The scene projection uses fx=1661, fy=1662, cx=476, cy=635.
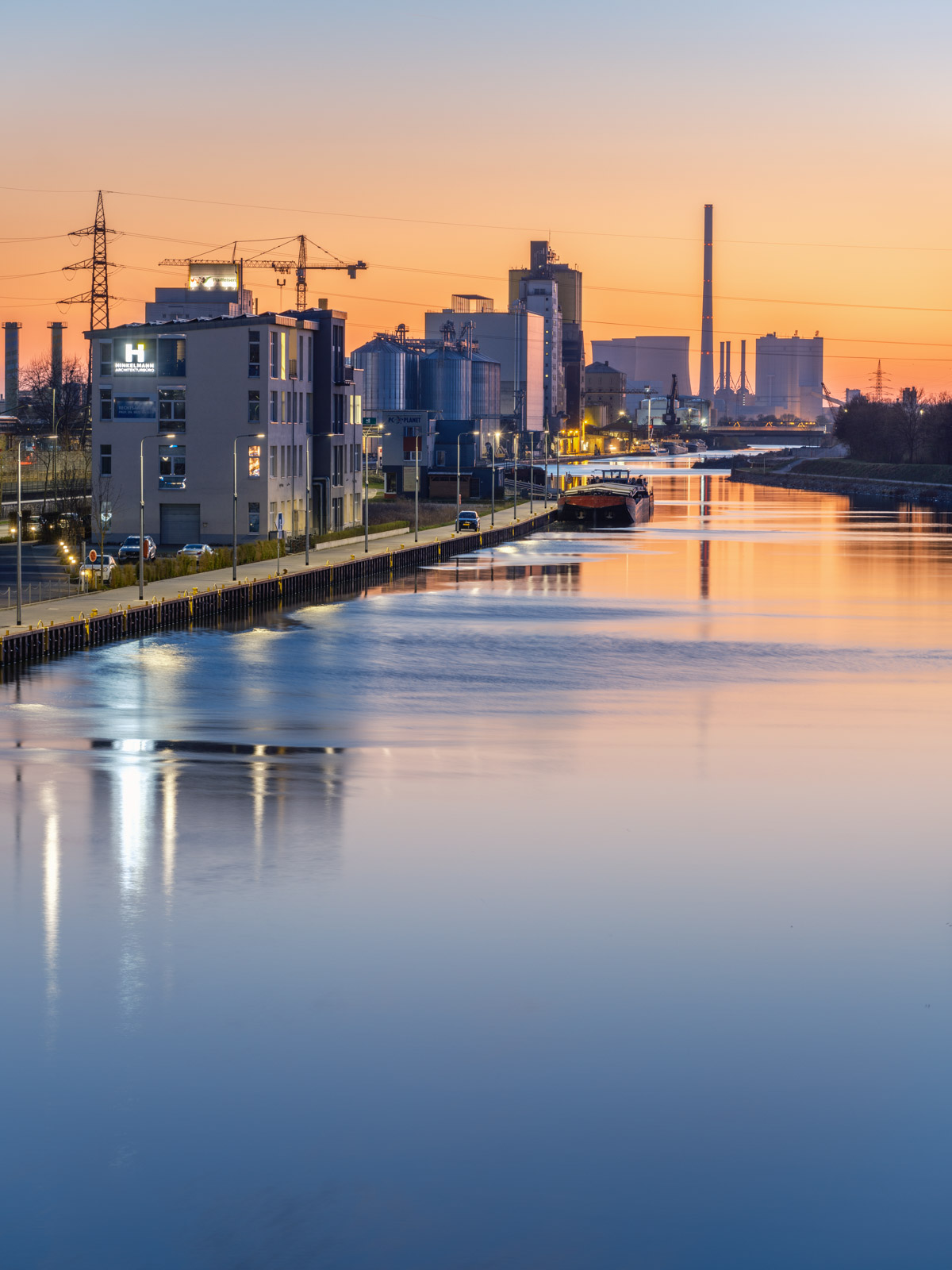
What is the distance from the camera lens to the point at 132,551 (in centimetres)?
9512

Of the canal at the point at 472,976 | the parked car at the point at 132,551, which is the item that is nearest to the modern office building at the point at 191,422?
the parked car at the point at 132,551

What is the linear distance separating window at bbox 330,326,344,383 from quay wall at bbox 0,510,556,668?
14.1 meters

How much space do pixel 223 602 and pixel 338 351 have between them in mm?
44467

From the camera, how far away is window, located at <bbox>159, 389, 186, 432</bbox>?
106m

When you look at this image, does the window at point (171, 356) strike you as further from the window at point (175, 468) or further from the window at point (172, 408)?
the window at point (175, 468)

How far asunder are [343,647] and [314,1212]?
168 ft

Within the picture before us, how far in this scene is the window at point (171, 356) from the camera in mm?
106375

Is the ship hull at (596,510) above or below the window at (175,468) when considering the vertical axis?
below

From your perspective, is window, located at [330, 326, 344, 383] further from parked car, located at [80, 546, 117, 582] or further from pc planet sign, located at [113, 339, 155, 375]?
parked car, located at [80, 546, 117, 582]

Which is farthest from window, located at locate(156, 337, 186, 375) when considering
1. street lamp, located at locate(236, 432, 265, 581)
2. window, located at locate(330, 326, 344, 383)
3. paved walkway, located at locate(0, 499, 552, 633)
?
window, located at locate(330, 326, 344, 383)

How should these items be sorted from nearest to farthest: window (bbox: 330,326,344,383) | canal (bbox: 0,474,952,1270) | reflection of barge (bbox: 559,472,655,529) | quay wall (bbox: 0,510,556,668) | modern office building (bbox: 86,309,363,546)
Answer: canal (bbox: 0,474,952,1270) < quay wall (bbox: 0,510,556,668) < modern office building (bbox: 86,309,363,546) < window (bbox: 330,326,344,383) < reflection of barge (bbox: 559,472,655,529)

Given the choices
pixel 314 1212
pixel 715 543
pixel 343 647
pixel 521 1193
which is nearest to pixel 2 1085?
pixel 314 1212

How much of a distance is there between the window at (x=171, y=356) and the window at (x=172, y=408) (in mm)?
1282

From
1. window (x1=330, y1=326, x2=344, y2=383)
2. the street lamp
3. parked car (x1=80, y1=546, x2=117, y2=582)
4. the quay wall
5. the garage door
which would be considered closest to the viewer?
the quay wall
